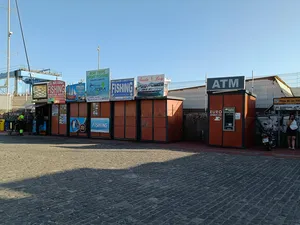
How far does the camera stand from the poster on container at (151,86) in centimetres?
1831

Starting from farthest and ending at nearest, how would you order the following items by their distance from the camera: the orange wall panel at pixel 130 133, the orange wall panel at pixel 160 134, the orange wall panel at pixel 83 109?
the orange wall panel at pixel 83 109, the orange wall panel at pixel 130 133, the orange wall panel at pixel 160 134

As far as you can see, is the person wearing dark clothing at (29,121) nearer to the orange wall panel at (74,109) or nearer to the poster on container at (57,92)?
the poster on container at (57,92)

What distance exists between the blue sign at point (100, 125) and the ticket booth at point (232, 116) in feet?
26.8

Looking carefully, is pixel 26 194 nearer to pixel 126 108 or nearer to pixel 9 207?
pixel 9 207

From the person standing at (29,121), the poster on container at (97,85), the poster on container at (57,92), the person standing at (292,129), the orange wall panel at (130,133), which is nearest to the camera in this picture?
the person standing at (292,129)

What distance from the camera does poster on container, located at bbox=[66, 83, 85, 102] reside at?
22359 millimetres

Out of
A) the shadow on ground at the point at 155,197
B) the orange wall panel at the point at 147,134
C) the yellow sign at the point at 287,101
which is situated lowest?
the shadow on ground at the point at 155,197

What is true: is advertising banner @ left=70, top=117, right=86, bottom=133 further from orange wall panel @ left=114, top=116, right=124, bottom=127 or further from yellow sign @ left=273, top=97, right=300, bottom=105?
yellow sign @ left=273, top=97, right=300, bottom=105

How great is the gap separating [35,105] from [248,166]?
21502 mm

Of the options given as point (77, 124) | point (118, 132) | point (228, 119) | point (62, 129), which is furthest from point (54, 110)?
point (228, 119)

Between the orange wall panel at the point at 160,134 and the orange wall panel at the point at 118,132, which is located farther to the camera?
the orange wall panel at the point at 118,132

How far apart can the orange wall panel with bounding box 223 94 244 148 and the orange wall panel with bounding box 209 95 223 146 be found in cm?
30

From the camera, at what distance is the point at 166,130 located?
59.5 ft

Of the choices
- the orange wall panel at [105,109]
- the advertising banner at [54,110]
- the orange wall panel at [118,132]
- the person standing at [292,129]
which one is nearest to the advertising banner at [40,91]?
the advertising banner at [54,110]
